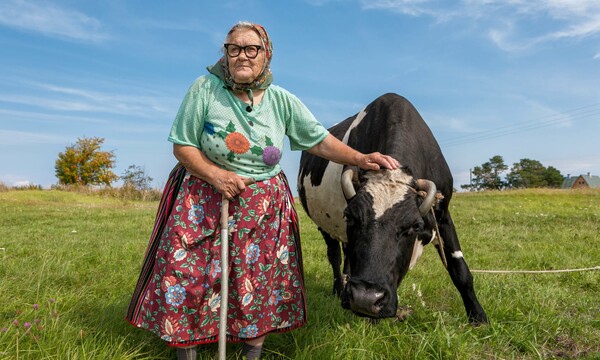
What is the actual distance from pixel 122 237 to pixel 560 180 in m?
107

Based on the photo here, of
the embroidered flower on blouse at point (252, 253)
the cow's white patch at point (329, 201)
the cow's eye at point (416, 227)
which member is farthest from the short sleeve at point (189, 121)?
the cow's white patch at point (329, 201)

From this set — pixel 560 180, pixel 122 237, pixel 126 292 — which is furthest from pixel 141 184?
pixel 560 180

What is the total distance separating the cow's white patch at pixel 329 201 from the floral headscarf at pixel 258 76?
2203 mm

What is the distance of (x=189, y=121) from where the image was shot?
130 inches

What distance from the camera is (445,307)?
5172 mm

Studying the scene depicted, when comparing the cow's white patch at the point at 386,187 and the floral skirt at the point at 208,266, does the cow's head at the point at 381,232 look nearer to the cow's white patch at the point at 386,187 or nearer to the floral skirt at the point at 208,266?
the cow's white patch at the point at 386,187

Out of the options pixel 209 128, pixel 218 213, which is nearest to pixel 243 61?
pixel 209 128

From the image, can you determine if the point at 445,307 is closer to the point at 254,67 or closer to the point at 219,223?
the point at 219,223

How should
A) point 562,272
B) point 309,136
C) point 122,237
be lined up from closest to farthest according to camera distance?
point 309,136 → point 562,272 → point 122,237

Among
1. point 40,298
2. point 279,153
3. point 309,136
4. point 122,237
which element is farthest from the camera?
point 122,237

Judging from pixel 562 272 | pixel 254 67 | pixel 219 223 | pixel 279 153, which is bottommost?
pixel 562 272

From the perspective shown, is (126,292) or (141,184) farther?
(141,184)

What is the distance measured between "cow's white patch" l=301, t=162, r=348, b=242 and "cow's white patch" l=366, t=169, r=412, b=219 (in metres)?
1.54

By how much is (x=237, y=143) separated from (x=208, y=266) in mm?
833
